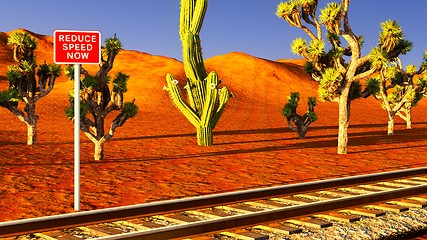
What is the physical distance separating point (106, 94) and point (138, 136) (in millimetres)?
9478

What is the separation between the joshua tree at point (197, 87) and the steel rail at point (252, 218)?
13.3 m

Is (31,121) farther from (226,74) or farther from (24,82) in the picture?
(226,74)

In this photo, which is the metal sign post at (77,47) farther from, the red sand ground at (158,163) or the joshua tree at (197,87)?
the joshua tree at (197,87)

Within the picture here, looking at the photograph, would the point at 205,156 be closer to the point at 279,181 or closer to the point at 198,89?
the point at 198,89

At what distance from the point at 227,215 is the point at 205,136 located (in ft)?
49.1

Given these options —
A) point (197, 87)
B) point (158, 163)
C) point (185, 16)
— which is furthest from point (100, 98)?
point (185, 16)

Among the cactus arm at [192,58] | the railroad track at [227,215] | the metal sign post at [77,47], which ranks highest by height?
the cactus arm at [192,58]

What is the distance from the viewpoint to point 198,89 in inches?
918

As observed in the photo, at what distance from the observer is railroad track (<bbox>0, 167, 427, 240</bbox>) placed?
24.1 feet

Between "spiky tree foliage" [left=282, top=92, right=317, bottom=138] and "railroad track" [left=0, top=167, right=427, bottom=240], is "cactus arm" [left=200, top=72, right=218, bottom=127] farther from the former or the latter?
"railroad track" [left=0, top=167, right=427, bottom=240]

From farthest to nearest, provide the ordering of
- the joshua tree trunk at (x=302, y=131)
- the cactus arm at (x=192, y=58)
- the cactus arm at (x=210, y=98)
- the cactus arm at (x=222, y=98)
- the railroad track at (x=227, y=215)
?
1. the joshua tree trunk at (x=302, y=131)
2. the cactus arm at (x=192, y=58)
3. the cactus arm at (x=222, y=98)
4. the cactus arm at (x=210, y=98)
5. the railroad track at (x=227, y=215)

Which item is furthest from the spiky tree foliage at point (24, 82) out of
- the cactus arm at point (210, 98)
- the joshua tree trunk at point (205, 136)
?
the joshua tree trunk at point (205, 136)

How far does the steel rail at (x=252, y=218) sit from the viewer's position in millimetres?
6762

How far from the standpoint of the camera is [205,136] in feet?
77.5
